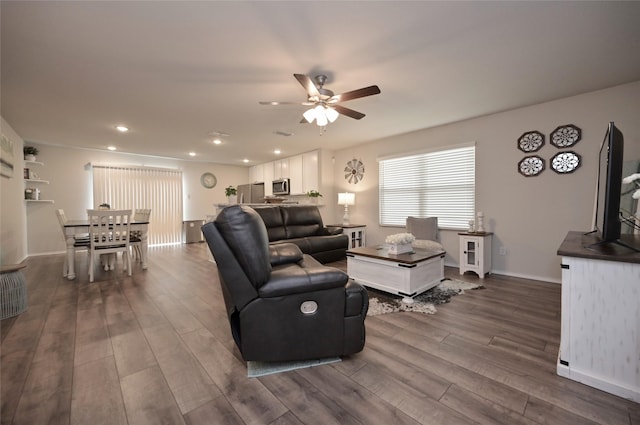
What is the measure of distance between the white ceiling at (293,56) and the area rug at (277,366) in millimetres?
2320

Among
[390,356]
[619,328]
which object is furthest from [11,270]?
[619,328]

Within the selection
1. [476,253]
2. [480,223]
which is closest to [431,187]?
[480,223]

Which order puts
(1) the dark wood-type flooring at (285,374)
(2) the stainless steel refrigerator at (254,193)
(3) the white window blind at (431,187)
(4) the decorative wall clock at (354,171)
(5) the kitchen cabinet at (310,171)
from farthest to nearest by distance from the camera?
(2) the stainless steel refrigerator at (254,193) → (5) the kitchen cabinet at (310,171) → (4) the decorative wall clock at (354,171) → (3) the white window blind at (431,187) → (1) the dark wood-type flooring at (285,374)

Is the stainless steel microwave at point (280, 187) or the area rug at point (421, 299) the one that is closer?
the area rug at point (421, 299)

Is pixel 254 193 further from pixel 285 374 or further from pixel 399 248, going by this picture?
pixel 285 374

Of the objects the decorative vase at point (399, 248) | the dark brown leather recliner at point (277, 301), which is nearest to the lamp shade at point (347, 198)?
the decorative vase at point (399, 248)

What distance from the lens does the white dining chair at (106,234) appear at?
359 centimetres

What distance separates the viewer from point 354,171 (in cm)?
582

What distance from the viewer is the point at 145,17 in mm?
1793

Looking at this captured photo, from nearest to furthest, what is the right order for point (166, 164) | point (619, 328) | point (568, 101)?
point (619, 328), point (568, 101), point (166, 164)

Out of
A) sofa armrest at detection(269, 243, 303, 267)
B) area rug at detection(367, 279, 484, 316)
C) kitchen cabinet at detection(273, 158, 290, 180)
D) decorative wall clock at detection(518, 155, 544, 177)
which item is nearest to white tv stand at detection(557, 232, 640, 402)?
area rug at detection(367, 279, 484, 316)

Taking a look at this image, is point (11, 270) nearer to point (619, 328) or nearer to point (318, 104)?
point (318, 104)

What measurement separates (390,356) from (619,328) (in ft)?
4.01

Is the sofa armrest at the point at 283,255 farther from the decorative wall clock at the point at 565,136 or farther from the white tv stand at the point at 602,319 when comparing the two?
the decorative wall clock at the point at 565,136
